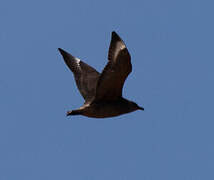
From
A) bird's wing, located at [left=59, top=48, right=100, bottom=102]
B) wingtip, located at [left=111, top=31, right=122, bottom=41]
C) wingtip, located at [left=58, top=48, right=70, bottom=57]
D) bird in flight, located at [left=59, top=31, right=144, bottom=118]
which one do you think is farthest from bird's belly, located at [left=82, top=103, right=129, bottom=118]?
wingtip, located at [left=58, top=48, right=70, bottom=57]

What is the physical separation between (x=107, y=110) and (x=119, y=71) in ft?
4.92

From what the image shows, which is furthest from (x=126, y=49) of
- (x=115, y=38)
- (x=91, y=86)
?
(x=91, y=86)

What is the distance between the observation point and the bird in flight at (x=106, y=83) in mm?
16219

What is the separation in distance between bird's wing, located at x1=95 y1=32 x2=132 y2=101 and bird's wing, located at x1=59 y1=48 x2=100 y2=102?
91cm

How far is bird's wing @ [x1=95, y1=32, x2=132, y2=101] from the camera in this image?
52.7 feet

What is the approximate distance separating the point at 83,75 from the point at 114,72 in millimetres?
2833

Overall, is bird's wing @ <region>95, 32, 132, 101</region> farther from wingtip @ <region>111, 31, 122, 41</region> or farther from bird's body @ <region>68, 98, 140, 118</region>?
bird's body @ <region>68, 98, 140, 118</region>

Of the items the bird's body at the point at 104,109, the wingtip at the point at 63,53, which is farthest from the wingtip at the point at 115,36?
the wingtip at the point at 63,53

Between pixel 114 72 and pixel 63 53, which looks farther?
pixel 63 53

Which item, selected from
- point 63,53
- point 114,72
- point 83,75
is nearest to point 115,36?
point 114,72

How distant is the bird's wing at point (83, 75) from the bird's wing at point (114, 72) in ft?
2.98

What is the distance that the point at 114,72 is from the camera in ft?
54.7

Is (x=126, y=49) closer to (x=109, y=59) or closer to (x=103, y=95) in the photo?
(x=109, y=59)

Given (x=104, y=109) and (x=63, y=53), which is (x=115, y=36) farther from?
(x=63, y=53)
